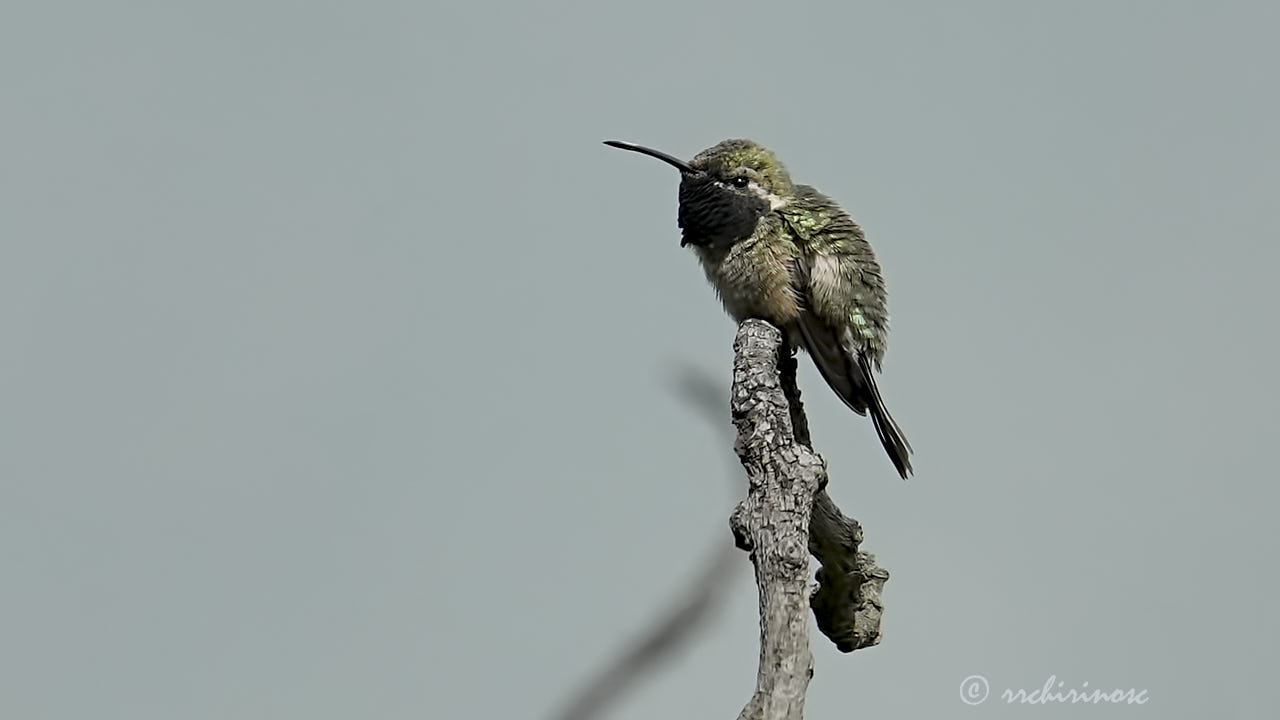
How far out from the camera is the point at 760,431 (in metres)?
4.41

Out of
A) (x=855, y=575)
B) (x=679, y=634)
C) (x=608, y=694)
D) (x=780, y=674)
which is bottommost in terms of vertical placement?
(x=608, y=694)

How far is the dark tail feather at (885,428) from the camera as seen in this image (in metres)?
7.59

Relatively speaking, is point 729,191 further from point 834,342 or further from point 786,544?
point 786,544

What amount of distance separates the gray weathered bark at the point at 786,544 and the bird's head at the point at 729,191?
2.18 metres

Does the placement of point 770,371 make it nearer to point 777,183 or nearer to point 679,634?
point 679,634

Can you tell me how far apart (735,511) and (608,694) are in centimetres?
233

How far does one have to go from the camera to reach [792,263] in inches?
310

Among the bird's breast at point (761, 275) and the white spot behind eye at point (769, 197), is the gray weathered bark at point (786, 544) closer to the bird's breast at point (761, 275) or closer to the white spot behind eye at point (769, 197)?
the bird's breast at point (761, 275)

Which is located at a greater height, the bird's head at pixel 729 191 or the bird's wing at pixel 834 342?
the bird's head at pixel 729 191

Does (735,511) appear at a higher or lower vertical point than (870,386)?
lower

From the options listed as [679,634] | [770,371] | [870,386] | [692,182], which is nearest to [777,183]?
[692,182]

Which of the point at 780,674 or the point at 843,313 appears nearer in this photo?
the point at 780,674

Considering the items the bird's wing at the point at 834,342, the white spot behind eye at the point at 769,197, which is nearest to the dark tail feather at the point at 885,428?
the bird's wing at the point at 834,342

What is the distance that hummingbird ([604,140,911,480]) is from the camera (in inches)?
309
